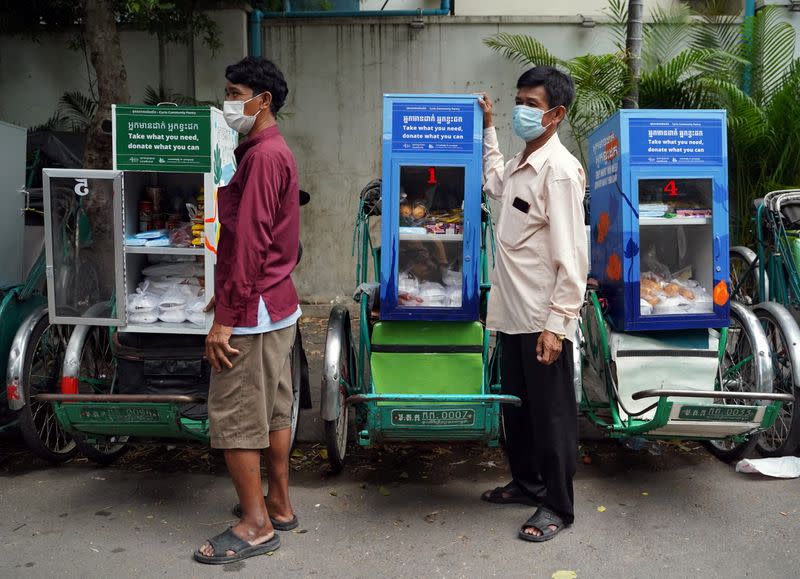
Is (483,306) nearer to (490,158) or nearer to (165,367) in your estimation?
(490,158)

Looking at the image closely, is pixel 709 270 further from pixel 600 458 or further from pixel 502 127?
pixel 502 127

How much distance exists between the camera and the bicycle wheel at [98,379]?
411 centimetres

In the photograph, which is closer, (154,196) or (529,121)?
(529,121)

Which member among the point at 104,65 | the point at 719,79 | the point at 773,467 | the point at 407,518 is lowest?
the point at 407,518

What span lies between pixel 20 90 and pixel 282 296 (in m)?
5.90

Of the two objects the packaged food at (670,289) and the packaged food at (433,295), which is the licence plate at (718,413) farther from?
the packaged food at (433,295)

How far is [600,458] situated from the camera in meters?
4.54

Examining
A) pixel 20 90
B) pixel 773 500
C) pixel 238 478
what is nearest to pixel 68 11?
pixel 20 90

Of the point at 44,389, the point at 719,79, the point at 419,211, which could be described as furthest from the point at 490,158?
the point at 719,79

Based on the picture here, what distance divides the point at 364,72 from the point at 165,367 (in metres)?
4.61

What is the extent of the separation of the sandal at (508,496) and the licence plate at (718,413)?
2.79 ft

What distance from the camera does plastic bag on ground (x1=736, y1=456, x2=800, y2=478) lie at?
164 inches

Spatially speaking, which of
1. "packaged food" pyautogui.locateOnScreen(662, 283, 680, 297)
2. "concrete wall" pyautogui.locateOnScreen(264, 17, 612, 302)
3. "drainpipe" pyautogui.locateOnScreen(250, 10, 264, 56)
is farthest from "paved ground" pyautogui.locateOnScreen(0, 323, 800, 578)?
"drainpipe" pyautogui.locateOnScreen(250, 10, 264, 56)

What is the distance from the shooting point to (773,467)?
4199 mm
